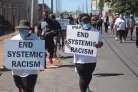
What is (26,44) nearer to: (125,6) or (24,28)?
(24,28)

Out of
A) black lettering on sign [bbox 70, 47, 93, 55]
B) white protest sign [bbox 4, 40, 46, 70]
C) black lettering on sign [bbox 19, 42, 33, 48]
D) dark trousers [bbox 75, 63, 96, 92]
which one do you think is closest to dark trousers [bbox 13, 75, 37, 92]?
white protest sign [bbox 4, 40, 46, 70]

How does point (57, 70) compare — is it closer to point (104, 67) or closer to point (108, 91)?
point (104, 67)

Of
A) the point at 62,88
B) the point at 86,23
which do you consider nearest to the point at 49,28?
the point at 62,88

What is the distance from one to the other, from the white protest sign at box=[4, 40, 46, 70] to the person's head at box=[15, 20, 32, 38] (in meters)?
0.14

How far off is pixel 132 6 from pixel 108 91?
4279cm

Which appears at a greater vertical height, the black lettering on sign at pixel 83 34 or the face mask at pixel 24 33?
the face mask at pixel 24 33

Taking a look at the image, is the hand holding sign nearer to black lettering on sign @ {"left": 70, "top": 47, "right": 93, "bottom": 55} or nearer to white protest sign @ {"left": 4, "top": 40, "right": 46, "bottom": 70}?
black lettering on sign @ {"left": 70, "top": 47, "right": 93, "bottom": 55}

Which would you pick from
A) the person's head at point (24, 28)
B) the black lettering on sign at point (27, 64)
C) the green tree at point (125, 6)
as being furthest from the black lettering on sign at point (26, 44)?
the green tree at point (125, 6)

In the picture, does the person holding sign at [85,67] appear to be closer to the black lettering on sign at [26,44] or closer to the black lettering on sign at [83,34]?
the black lettering on sign at [83,34]

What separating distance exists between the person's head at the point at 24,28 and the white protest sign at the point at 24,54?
5.4 inches

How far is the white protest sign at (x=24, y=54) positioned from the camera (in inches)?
321

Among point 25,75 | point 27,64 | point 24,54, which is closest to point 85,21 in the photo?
point 24,54

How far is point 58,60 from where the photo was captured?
1759 centimetres

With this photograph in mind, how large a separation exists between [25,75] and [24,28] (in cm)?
80
